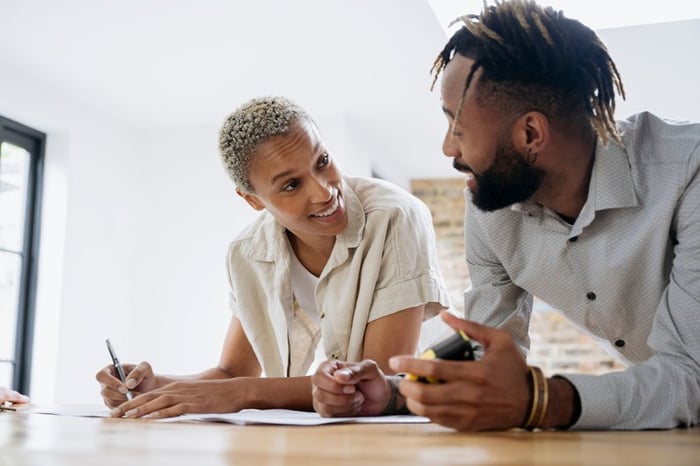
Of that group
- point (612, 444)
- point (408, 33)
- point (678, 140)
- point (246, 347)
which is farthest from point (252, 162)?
point (408, 33)

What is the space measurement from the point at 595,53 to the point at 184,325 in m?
4.65

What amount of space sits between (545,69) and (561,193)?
9.4 inches

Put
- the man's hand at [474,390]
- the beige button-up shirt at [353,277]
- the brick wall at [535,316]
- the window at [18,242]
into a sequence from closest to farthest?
the man's hand at [474,390] → the beige button-up shirt at [353,277] → the window at [18,242] → the brick wall at [535,316]

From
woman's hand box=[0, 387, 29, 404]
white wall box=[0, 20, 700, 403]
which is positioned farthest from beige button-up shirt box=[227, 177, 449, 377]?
white wall box=[0, 20, 700, 403]

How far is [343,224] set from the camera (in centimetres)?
193

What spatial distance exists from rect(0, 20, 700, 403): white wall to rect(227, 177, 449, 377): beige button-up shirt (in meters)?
3.14

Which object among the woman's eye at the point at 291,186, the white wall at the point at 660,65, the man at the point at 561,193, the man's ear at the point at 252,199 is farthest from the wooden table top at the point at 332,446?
the white wall at the point at 660,65

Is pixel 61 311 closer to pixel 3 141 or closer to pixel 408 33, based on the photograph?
pixel 3 141

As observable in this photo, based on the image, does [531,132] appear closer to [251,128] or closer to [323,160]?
[323,160]

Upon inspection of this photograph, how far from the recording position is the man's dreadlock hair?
1.46 m

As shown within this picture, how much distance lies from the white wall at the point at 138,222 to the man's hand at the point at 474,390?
4040 mm

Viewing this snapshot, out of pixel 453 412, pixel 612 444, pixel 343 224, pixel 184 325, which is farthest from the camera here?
pixel 184 325

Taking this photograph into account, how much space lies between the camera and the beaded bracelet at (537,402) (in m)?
1.00

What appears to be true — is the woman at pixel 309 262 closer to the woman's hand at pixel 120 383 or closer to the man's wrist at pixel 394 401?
the woman's hand at pixel 120 383
